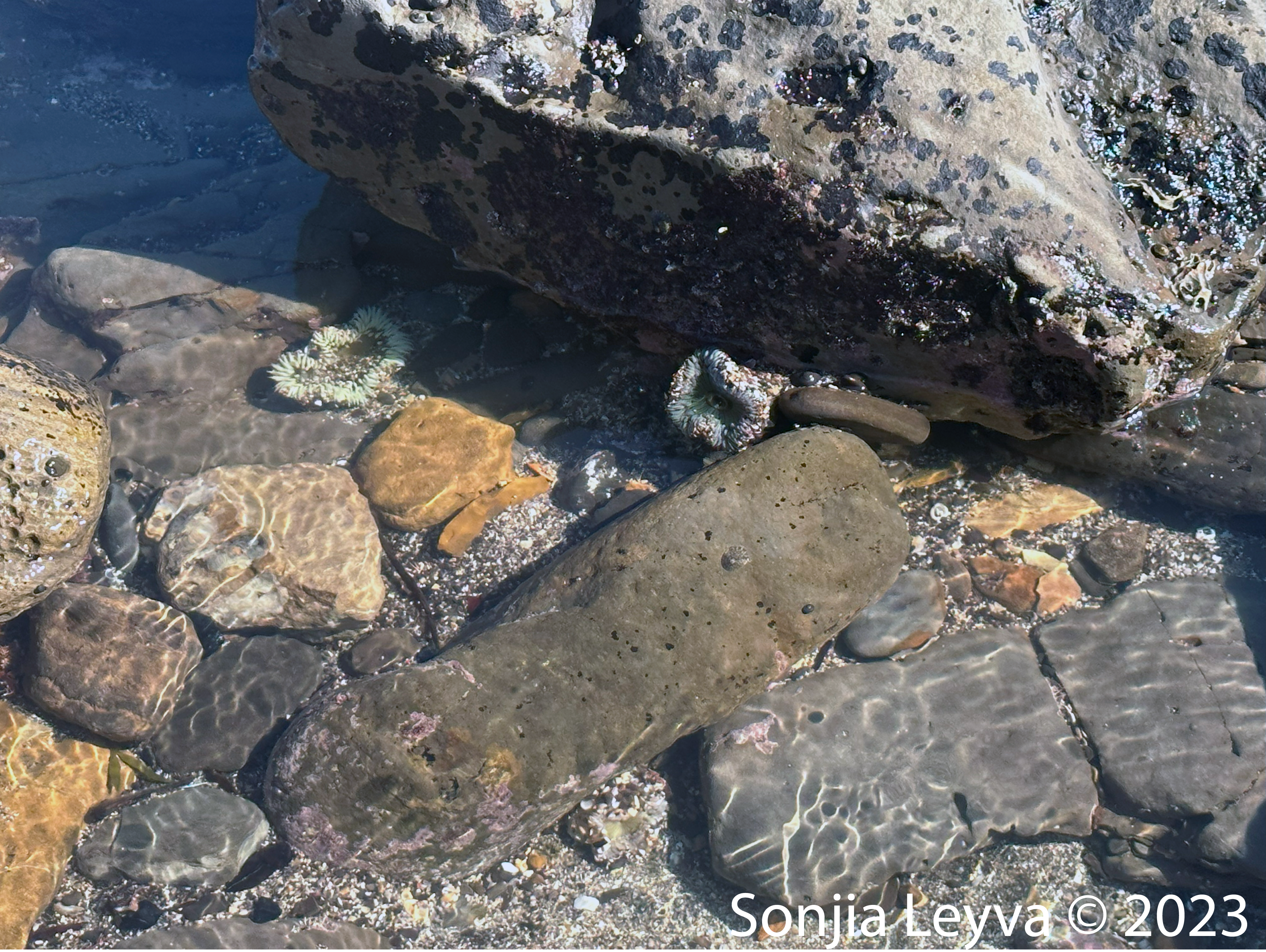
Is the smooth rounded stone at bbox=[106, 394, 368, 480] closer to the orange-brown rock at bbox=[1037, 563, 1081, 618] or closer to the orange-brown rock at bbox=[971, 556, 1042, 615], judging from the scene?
the orange-brown rock at bbox=[971, 556, 1042, 615]

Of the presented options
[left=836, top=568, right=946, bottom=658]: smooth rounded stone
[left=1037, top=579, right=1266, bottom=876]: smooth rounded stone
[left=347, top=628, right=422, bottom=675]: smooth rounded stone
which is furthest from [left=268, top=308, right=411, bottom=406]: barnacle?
[left=1037, top=579, right=1266, bottom=876]: smooth rounded stone

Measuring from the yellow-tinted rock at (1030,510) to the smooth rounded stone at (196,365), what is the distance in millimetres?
5466

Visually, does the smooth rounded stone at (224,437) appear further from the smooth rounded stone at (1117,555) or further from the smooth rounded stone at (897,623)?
the smooth rounded stone at (1117,555)

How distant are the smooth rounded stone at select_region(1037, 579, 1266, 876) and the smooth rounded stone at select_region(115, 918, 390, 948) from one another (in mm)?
4552

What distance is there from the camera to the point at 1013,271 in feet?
11.8

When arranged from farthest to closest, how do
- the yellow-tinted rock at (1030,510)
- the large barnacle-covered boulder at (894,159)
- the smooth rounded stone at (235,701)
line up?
the yellow-tinted rock at (1030,510), the smooth rounded stone at (235,701), the large barnacle-covered boulder at (894,159)

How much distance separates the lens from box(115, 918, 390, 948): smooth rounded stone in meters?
4.38

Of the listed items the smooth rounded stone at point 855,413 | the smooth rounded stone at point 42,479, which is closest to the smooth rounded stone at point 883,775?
the smooth rounded stone at point 855,413

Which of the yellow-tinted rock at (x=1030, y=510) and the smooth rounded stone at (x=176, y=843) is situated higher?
the yellow-tinted rock at (x=1030, y=510)

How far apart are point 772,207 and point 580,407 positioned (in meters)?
2.28

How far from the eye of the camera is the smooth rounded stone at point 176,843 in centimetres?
461

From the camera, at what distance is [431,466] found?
542 centimetres

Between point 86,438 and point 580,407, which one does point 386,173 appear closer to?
point 580,407

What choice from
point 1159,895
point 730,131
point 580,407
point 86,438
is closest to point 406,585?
point 580,407
